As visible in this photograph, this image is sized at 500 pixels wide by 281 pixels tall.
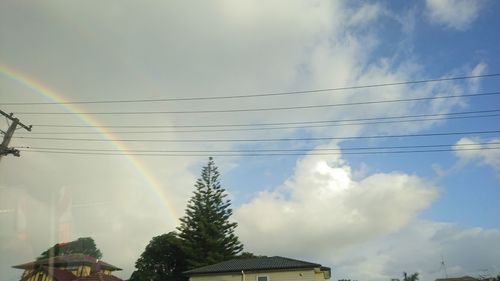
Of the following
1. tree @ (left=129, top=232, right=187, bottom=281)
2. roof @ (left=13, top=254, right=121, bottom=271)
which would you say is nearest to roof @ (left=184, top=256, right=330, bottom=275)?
tree @ (left=129, top=232, right=187, bottom=281)

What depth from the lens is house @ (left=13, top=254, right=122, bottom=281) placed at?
43.8 metres

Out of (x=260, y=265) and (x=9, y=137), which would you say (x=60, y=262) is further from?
(x=9, y=137)

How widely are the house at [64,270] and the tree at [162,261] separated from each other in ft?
24.0

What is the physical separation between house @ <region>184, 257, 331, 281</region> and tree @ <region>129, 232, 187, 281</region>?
72.4 ft

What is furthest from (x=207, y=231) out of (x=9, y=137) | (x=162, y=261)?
(x=9, y=137)

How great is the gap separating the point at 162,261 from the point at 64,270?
13101 mm

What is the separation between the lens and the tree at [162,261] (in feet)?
178

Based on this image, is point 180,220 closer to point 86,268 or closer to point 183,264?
point 183,264

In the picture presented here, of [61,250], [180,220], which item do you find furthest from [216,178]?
[61,250]

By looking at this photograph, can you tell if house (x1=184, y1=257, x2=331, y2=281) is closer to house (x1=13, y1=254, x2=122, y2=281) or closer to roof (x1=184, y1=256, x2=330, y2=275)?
roof (x1=184, y1=256, x2=330, y2=275)

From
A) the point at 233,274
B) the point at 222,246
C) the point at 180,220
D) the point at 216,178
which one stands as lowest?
the point at 233,274

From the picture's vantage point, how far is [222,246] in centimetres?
5200

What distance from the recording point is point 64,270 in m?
47.6

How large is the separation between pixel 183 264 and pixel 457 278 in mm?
60993
